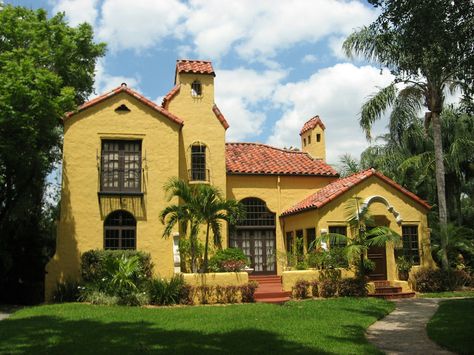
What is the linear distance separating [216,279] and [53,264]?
258 inches

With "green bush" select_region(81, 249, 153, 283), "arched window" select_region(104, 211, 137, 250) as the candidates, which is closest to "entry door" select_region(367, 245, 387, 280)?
"green bush" select_region(81, 249, 153, 283)

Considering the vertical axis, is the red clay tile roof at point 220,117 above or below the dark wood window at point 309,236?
above

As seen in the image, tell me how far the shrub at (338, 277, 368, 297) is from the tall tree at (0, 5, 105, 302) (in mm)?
12608

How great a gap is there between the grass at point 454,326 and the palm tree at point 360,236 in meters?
3.26

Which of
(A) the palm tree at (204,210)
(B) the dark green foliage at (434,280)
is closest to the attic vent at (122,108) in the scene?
(A) the palm tree at (204,210)

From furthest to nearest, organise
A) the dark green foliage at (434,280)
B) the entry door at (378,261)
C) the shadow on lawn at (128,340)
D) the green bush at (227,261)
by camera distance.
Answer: the entry door at (378,261) → the dark green foliage at (434,280) → the green bush at (227,261) → the shadow on lawn at (128,340)

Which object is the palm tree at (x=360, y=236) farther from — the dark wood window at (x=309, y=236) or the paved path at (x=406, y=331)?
the paved path at (x=406, y=331)

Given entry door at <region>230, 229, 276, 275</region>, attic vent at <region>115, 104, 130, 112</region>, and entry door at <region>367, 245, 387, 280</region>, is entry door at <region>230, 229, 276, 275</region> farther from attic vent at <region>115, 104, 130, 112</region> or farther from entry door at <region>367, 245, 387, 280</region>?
attic vent at <region>115, 104, 130, 112</region>

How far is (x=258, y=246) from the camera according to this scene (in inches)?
936

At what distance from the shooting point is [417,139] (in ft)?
91.4

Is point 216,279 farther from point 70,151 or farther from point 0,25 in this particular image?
point 0,25

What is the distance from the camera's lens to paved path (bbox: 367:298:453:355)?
10.3 meters

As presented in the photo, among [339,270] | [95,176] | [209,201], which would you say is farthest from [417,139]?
[95,176]

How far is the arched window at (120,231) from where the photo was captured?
782 inches
